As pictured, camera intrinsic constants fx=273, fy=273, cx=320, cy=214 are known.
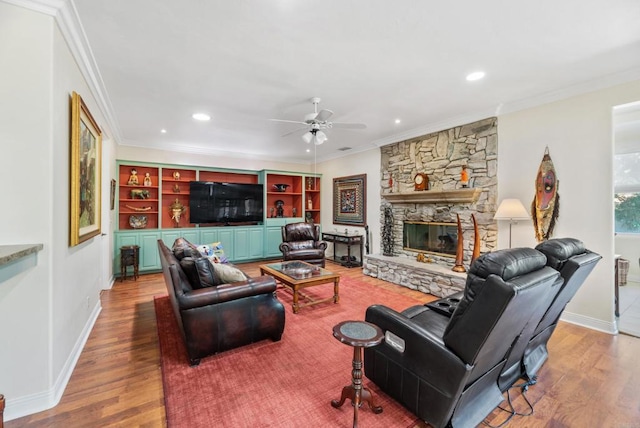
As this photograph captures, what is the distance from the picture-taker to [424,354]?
5.20ft

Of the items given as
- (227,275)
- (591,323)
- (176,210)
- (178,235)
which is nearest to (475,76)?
(591,323)

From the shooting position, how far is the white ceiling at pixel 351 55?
192 cm

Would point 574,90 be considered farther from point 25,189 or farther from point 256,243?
point 256,243

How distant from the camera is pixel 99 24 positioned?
2033 mm

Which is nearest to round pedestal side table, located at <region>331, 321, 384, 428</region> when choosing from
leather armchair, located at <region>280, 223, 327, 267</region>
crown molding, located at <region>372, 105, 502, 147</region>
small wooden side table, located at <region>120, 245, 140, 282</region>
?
leather armchair, located at <region>280, 223, 327, 267</region>

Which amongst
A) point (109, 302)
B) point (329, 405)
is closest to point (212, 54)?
point (329, 405)

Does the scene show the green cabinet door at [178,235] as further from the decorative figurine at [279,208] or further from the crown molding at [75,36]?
the crown molding at [75,36]

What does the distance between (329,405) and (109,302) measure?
3474 millimetres

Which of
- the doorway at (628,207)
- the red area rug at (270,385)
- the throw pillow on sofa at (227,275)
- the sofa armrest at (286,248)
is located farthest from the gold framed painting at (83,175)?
the doorway at (628,207)

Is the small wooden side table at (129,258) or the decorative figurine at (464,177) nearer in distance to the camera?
the decorative figurine at (464,177)

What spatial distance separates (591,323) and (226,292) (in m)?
3.92

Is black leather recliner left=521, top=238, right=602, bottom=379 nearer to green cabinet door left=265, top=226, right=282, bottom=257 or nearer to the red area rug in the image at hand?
the red area rug

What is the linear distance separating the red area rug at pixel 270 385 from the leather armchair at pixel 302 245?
2.25 m

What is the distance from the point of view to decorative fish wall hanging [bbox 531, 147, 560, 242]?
3.26 meters
